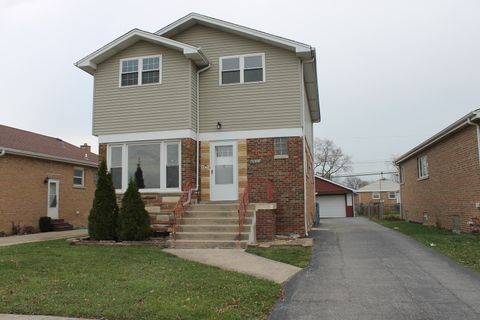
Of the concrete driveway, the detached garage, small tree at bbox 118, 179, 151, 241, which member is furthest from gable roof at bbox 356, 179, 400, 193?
small tree at bbox 118, 179, 151, 241

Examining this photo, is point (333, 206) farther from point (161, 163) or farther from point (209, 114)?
point (161, 163)

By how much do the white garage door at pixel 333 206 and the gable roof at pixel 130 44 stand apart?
2739 centimetres

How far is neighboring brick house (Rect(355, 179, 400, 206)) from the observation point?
58.5 meters

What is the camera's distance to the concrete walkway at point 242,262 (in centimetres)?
830

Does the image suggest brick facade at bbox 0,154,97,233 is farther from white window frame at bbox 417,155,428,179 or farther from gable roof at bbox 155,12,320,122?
white window frame at bbox 417,155,428,179

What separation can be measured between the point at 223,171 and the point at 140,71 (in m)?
4.53

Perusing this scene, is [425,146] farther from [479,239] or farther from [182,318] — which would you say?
[182,318]

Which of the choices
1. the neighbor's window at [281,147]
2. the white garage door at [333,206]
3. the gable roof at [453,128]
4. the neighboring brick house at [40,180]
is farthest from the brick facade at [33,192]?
the white garage door at [333,206]

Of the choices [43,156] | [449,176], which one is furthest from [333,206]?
[43,156]

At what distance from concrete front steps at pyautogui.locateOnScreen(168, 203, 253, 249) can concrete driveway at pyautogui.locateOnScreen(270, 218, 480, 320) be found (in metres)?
2.27

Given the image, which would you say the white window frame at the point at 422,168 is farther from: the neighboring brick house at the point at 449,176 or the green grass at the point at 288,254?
the green grass at the point at 288,254

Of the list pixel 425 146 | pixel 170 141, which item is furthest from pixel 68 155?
pixel 425 146

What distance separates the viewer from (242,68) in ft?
49.7

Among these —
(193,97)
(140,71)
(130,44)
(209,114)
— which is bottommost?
(209,114)
